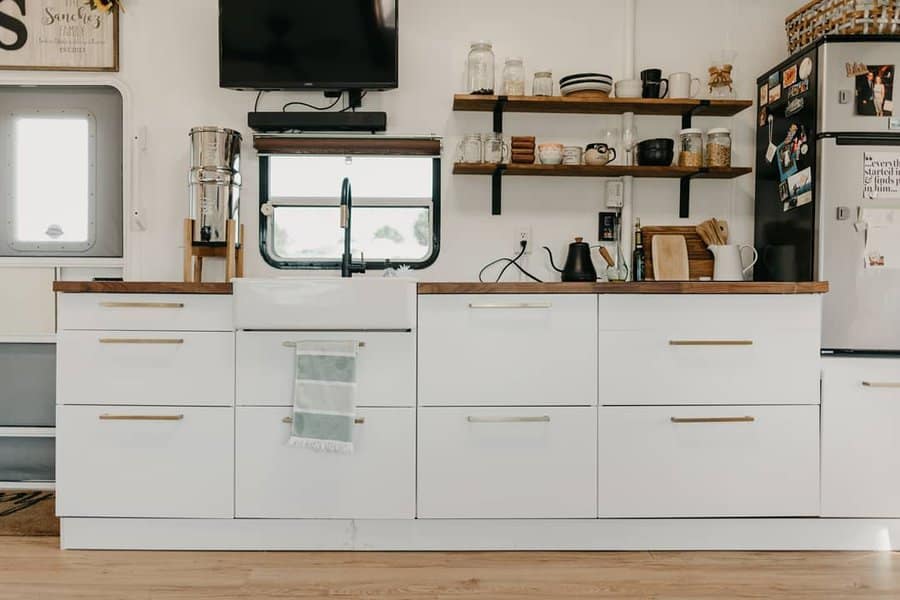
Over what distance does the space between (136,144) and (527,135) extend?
5.68 feet

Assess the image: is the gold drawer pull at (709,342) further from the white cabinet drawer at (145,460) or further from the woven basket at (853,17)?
the white cabinet drawer at (145,460)

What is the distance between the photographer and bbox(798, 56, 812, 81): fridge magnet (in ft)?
7.67

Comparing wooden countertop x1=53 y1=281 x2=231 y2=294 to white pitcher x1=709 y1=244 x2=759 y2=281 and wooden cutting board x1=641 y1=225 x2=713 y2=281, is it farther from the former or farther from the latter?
white pitcher x1=709 y1=244 x2=759 y2=281

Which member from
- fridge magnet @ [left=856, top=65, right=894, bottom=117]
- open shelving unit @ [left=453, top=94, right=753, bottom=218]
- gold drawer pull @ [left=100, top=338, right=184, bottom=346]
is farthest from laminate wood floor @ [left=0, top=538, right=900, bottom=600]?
fridge magnet @ [left=856, top=65, right=894, bottom=117]

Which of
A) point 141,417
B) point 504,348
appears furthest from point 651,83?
point 141,417

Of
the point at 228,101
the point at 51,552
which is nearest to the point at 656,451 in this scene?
the point at 51,552

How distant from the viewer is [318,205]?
2799 mm

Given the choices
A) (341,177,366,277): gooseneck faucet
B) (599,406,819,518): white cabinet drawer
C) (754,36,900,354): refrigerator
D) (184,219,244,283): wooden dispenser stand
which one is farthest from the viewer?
(184,219,244,283): wooden dispenser stand

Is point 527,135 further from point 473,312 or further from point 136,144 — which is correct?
point 136,144

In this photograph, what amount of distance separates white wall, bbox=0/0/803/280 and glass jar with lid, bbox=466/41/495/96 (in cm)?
10

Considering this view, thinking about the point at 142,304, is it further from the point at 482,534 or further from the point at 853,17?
the point at 853,17

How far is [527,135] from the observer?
2811mm

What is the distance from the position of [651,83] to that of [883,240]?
110 cm

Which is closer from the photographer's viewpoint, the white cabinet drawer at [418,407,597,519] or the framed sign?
the white cabinet drawer at [418,407,597,519]
